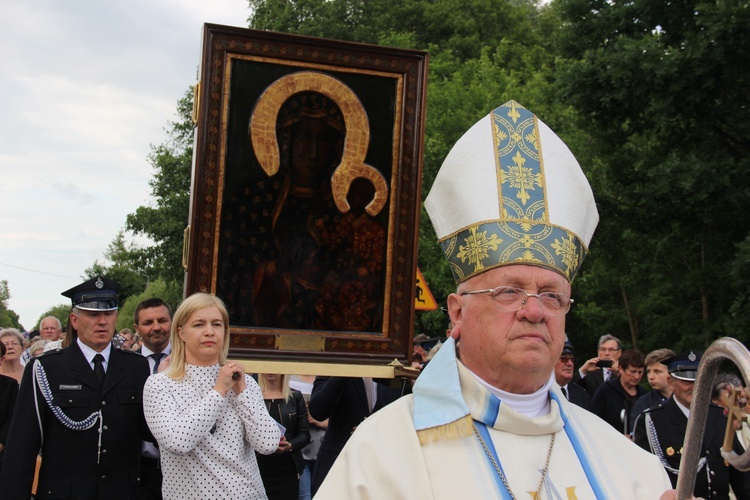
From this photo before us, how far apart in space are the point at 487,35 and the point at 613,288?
14.3m

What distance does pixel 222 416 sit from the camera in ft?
16.4

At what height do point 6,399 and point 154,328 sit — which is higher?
point 154,328

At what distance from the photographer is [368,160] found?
25.2 feet

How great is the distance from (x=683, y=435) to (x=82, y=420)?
4.26m

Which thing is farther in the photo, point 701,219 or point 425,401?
point 701,219

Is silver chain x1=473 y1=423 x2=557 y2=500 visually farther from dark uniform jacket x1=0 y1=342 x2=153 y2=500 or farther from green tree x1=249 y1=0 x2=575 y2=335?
green tree x1=249 y1=0 x2=575 y2=335

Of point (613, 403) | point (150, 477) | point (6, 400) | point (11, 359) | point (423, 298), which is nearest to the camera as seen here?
point (150, 477)

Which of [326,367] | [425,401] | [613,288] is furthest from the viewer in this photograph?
[613,288]

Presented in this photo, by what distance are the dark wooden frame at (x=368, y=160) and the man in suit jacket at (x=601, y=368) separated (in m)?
3.34

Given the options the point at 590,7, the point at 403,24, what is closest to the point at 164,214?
the point at 403,24

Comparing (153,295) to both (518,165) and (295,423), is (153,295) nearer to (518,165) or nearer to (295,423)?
(295,423)

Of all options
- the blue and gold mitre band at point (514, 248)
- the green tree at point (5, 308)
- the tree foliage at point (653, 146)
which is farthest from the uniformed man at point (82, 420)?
the green tree at point (5, 308)

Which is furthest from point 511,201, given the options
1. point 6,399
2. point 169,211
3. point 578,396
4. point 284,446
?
point 169,211

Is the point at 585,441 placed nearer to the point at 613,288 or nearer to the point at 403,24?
the point at 613,288
